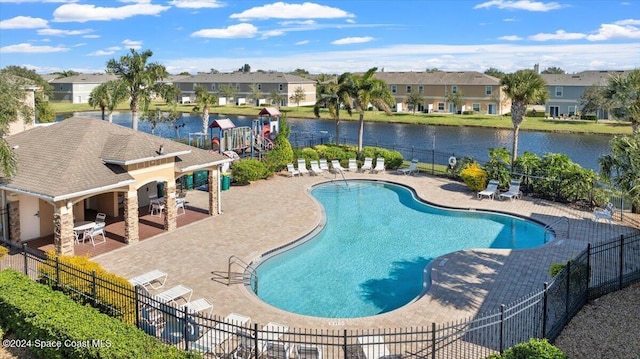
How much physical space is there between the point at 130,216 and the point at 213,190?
480 centimetres

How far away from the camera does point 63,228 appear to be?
677 inches

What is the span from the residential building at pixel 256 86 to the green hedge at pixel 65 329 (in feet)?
307

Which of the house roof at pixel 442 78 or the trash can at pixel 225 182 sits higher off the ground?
the house roof at pixel 442 78

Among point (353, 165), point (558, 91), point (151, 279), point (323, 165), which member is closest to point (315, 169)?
point (323, 165)

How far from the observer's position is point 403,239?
70.7 ft

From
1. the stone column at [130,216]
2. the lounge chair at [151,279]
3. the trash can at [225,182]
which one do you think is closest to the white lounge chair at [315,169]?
the trash can at [225,182]

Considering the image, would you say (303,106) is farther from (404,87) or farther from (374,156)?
(374,156)

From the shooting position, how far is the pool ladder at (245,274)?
16.1m

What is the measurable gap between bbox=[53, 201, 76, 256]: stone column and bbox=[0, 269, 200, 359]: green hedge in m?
4.19

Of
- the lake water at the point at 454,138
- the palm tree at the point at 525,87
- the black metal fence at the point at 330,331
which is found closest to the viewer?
the black metal fence at the point at 330,331

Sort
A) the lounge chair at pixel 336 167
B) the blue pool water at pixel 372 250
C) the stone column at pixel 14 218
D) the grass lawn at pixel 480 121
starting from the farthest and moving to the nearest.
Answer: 1. the grass lawn at pixel 480 121
2. the lounge chair at pixel 336 167
3. the stone column at pixel 14 218
4. the blue pool water at pixel 372 250

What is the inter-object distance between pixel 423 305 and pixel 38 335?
9543mm

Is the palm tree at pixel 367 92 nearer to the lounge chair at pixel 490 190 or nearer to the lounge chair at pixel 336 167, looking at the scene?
the lounge chair at pixel 336 167

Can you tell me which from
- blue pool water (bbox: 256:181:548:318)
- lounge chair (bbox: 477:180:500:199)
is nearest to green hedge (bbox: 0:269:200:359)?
blue pool water (bbox: 256:181:548:318)
